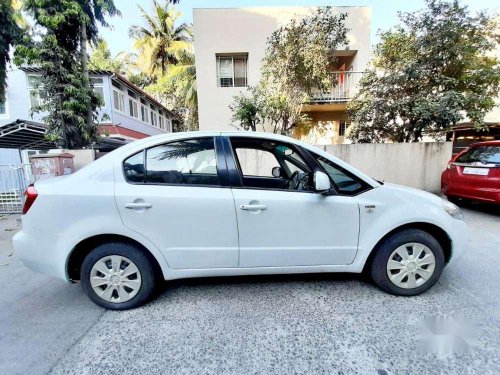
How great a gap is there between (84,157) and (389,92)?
8.57 meters

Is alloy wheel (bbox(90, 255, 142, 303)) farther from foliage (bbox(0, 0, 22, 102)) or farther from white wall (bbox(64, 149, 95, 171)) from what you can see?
foliage (bbox(0, 0, 22, 102))

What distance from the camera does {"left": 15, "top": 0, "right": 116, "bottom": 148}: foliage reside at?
6.42 meters

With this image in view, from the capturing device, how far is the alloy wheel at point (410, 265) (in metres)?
2.56

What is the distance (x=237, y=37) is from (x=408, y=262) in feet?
35.8

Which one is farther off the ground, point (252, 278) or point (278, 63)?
point (278, 63)

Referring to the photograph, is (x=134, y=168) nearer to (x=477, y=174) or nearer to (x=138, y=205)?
(x=138, y=205)

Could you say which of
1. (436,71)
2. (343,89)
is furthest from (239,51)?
(436,71)

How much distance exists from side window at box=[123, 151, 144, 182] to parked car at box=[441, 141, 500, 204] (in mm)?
6041

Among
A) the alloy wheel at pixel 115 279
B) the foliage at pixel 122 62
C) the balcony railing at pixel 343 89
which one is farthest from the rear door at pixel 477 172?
the foliage at pixel 122 62

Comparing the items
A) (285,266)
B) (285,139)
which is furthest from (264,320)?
(285,139)

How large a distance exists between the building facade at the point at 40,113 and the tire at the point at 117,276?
6.55 m

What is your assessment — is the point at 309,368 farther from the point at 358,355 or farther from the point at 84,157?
the point at 84,157

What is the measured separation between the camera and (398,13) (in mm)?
7227

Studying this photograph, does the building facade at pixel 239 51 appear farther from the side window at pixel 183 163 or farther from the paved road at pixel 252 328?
the paved road at pixel 252 328
